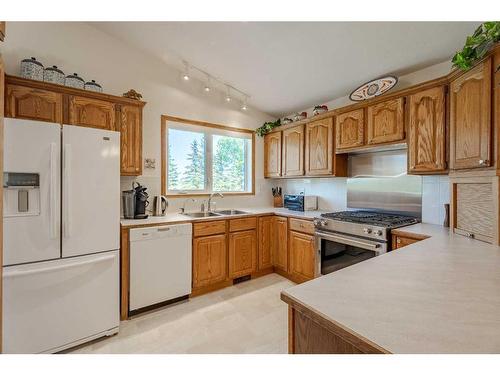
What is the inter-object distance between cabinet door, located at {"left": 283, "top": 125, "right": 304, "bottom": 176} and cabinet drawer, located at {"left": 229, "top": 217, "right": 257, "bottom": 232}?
0.92 m

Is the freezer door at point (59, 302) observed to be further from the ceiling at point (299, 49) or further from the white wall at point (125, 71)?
the ceiling at point (299, 49)

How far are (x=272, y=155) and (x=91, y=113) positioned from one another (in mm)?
2412

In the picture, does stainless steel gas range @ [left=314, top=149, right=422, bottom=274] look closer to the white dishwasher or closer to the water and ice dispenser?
the white dishwasher

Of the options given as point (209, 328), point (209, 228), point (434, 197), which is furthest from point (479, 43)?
point (209, 328)

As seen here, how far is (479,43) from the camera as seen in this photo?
141cm

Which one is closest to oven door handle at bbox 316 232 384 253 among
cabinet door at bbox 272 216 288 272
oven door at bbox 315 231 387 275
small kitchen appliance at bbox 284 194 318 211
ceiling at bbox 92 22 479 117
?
oven door at bbox 315 231 387 275

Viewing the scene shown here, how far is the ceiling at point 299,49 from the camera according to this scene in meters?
1.93

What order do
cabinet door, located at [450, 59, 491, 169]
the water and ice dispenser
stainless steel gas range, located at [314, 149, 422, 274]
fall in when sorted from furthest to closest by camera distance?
1. stainless steel gas range, located at [314, 149, 422, 274]
2. the water and ice dispenser
3. cabinet door, located at [450, 59, 491, 169]

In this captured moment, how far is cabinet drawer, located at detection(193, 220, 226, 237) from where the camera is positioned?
2.55 meters

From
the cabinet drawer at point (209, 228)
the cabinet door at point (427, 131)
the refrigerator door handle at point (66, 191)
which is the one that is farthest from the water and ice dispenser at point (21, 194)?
the cabinet door at point (427, 131)

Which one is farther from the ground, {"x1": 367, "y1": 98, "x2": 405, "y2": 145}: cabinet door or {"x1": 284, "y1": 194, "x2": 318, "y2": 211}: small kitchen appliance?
{"x1": 367, "y1": 98, "x2": 405, "y2": 145}: cabinet door

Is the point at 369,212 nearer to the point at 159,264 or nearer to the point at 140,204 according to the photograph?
the point at 159,264

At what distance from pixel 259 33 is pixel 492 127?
1938 mm

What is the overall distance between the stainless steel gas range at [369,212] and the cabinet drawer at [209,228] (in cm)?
109
